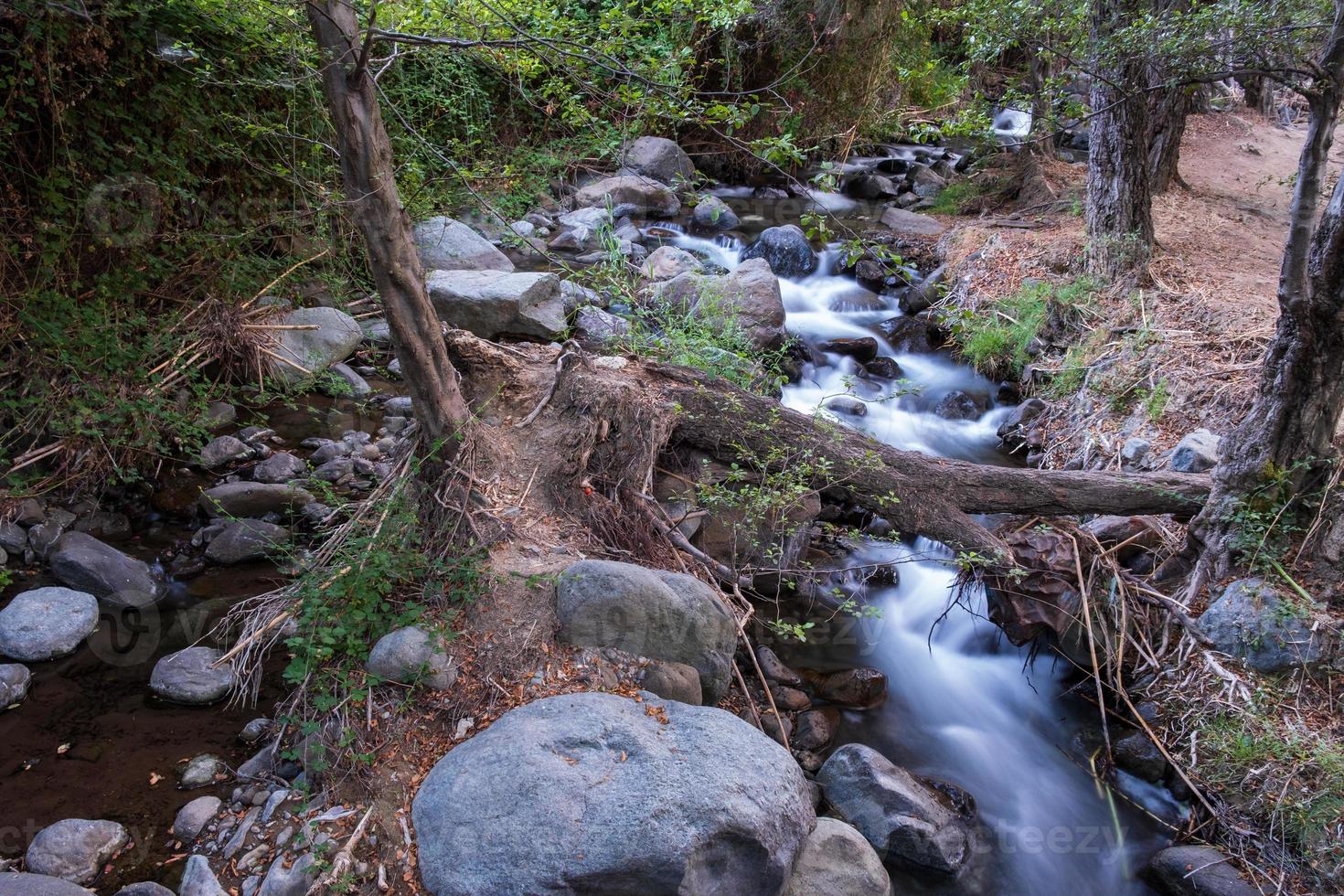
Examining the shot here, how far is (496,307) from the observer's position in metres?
6.43

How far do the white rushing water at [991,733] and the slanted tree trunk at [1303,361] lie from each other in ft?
3.80

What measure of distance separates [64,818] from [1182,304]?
7.79 m

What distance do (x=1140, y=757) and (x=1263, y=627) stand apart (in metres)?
0.85

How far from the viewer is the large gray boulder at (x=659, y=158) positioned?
1028cm

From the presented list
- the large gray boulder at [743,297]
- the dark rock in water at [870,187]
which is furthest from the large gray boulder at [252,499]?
the dark rock in water at [870,187]


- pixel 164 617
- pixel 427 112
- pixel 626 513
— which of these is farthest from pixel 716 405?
pixel 427 112

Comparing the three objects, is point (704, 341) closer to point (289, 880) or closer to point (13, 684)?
point (289, 880)

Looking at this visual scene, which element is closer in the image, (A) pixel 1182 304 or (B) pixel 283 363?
(B) pixel 283 363

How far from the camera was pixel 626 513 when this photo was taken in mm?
4199

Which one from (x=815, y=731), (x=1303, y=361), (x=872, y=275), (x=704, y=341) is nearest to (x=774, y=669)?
(x=815, y=731)

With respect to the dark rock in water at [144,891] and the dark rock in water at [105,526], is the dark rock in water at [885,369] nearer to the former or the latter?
the dark rock in water at [105,526]

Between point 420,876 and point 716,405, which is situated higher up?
point 716,405

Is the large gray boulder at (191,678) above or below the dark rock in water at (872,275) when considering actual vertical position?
below

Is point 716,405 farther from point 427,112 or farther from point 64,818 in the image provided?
point 427,112
